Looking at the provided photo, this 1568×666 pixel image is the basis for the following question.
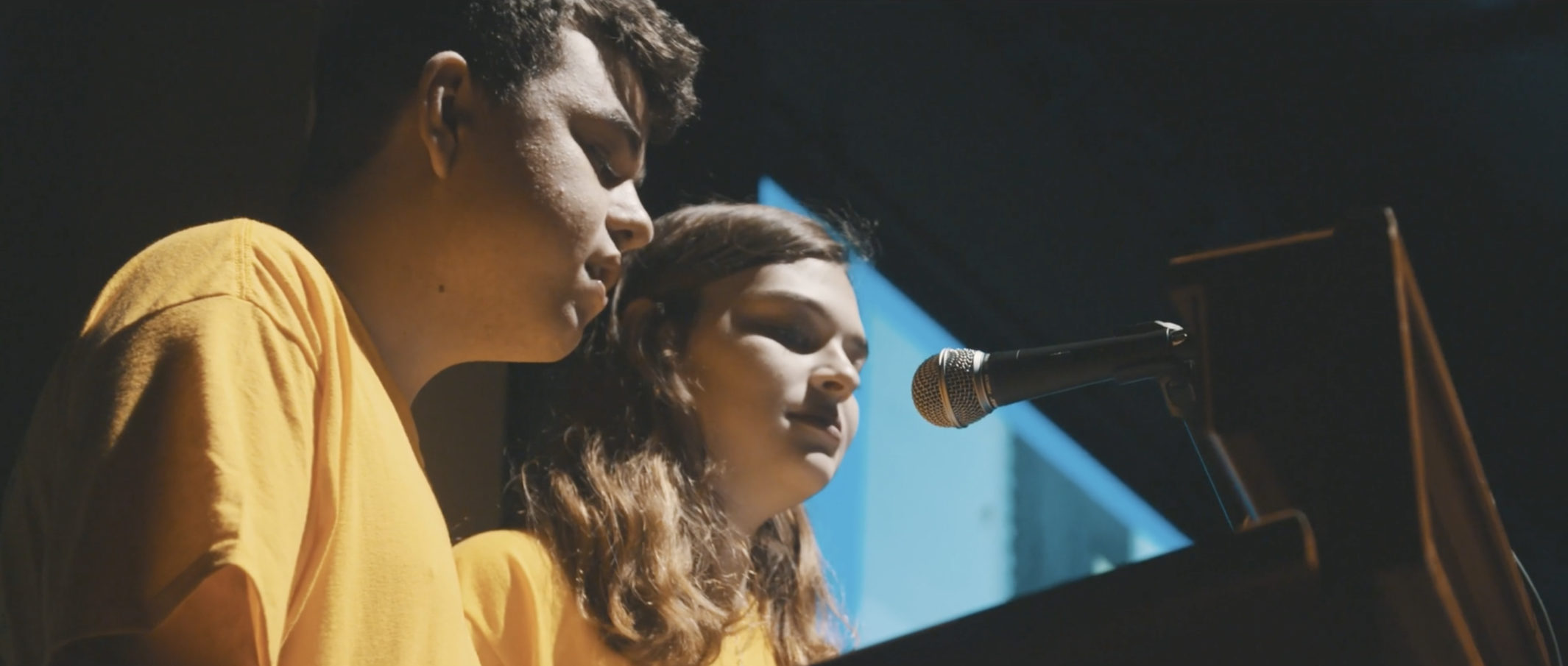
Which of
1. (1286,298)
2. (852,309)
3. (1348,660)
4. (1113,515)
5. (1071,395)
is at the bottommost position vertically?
(1113,515)

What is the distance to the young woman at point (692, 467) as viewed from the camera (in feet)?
5.29

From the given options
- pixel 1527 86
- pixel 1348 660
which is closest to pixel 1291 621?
pixel 1348 660

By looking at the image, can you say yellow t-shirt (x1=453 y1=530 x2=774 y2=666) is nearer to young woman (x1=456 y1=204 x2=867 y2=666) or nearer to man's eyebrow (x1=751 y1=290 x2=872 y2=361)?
young woman (x1=456 y1=204 x2=867 y2=666)

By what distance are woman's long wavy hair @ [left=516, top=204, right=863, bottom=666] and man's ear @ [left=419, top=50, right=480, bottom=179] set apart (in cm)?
55

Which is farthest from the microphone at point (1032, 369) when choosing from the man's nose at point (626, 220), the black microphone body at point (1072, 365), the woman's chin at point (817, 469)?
the woman's chin at point (817, 469)

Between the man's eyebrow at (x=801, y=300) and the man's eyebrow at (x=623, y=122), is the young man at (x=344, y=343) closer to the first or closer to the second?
the man's eyebrow at (x=623, y=122)

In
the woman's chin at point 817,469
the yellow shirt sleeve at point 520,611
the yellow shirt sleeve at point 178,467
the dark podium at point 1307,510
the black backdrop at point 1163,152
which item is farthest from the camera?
the black backdrop at point 1163,152

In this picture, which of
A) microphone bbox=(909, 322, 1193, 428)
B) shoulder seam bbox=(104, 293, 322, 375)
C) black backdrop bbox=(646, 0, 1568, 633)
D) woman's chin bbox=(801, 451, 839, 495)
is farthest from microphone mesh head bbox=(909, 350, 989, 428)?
black backdrop bbox=(646, 0, 1568, 633)

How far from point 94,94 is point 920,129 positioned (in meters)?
1.53

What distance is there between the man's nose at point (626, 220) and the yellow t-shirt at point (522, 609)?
424 millimetres

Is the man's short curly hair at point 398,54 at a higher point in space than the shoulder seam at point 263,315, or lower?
higher

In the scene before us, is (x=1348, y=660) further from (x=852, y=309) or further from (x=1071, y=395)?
(x=1071, y=395)

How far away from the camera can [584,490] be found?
1783 millimetres

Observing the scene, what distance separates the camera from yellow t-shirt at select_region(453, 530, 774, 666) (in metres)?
1.56
